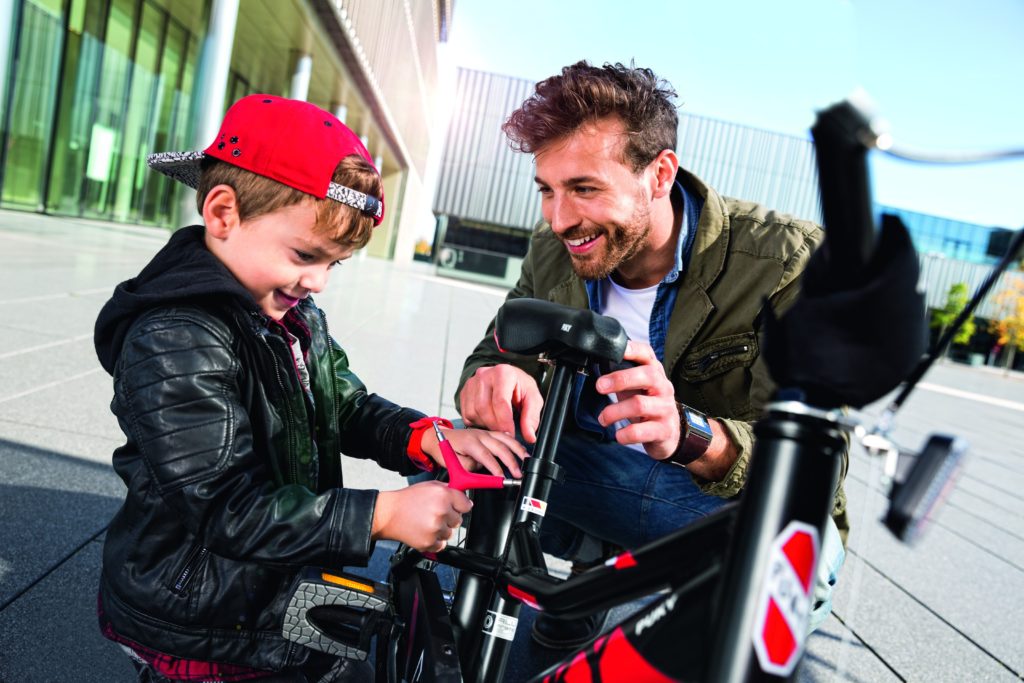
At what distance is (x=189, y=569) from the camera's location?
1496 millimetres

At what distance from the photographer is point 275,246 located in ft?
5.19

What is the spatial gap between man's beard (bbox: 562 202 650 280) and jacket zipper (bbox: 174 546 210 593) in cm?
136

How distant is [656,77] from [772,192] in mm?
43282

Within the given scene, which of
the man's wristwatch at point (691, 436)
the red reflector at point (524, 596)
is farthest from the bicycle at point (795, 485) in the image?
the man's wristwatch at point (691, 436)

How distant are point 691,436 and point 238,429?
2.97 ft

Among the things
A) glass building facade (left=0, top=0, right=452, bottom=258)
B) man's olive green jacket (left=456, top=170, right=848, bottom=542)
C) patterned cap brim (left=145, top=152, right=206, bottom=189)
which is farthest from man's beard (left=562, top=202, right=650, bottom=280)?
glass building facade (left=0, top=0, right=452, bottom=258)

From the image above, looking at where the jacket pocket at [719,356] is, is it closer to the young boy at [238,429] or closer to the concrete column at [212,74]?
the young boy at [238,429]

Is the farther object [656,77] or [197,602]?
[656,77]

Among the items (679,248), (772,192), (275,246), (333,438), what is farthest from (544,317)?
(772,192)

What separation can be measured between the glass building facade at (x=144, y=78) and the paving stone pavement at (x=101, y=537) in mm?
5043

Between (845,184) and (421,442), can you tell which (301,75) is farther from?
(845,184)

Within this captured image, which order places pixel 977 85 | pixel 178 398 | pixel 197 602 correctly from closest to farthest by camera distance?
1. pixel 977 85
2. pixel 178 398
3. pixel 197 602

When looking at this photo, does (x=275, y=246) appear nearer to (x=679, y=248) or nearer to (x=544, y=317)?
(x=544, y=317)

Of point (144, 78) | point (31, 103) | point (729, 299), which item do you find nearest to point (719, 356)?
point (729, 299)
